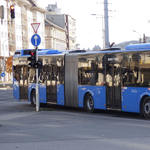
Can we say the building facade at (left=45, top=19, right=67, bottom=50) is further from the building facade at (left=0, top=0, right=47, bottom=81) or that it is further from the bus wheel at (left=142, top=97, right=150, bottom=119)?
the bus wheel at (left=142, top=97, right=150, bottom=119)

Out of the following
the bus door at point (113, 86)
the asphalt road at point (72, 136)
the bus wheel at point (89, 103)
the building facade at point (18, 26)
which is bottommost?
the asphalt road at point (72, 136)

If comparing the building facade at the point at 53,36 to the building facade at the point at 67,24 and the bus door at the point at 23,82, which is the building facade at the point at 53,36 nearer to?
the building facade at the point at 67,24

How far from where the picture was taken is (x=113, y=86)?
59.4 feet

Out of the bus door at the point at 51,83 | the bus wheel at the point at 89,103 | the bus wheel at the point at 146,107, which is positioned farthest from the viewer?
the bus door at the point at 51,83

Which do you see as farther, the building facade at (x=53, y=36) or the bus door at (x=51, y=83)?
the building facade at (x=53, y=36)

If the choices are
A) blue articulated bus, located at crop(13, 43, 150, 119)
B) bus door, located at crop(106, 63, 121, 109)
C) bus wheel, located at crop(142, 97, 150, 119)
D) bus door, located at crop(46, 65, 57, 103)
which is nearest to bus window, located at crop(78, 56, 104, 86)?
blue articulated bus, located at crop(13, 43, 150, 119)

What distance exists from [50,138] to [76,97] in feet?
Answer: 32.1

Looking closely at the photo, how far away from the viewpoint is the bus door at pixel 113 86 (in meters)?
17.9

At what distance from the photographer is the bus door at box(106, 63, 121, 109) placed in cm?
1786

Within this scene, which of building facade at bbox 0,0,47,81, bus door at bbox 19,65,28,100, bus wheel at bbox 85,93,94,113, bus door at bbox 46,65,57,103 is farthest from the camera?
building facade at bbox 0,0,47,81

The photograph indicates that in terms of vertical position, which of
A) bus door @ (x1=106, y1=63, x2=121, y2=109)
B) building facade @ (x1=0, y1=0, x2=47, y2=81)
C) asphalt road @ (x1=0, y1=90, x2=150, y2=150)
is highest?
building facade @ (x1=0, y1=0, x2=47, y2=81)

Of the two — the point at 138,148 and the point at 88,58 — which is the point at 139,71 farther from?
the point at 138,148

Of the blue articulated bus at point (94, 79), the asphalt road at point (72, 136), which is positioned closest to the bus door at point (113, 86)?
the blue articulated bus at point (94, 79)

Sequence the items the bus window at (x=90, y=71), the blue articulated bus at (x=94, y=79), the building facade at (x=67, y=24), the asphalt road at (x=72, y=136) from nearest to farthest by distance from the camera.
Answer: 1. the asphalt road at (x=72, y=136)
2. the blue articulated bus at (x=94, y=79)
3. the bus window at (x=90, y=71)
4. the building facade at (x=67, y=24)
